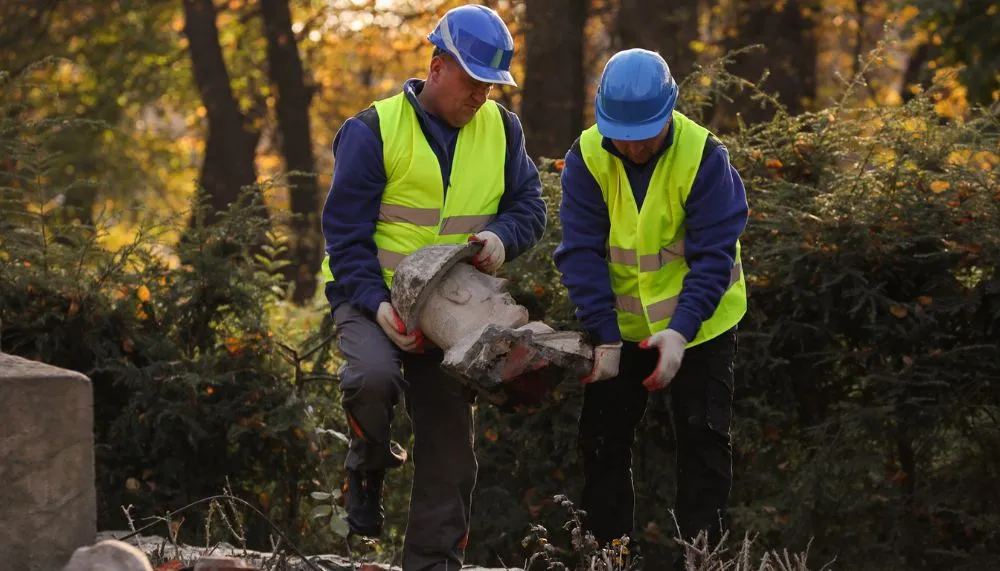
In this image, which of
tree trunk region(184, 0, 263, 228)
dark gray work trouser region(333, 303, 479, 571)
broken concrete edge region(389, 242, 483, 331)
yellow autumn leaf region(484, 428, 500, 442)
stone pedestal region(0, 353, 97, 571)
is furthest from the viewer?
tree trunk region(184, 0, 263, 228)

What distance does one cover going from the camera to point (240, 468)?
6824mm

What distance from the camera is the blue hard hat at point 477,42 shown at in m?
4.62

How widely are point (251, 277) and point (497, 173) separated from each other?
7.99 ft

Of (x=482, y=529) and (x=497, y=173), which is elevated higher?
(x=497, y=173)

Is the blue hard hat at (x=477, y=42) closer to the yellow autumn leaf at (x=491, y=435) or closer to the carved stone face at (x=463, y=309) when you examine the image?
the carved stone face at (x=463, y=309)

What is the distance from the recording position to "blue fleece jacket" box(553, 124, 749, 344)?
15.5 feet

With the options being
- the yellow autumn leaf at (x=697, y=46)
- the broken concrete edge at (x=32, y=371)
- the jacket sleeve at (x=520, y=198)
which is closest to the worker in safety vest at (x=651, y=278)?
the jacket sleeve at (x=520, y=198)

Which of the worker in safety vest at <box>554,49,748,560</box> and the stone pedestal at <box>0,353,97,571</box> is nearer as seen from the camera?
the stone pedestal at <box>0,353,97,571</box>

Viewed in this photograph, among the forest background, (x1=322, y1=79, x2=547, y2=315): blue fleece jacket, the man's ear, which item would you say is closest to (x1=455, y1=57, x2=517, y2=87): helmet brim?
the man's ear

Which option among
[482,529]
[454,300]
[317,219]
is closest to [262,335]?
[482,529]

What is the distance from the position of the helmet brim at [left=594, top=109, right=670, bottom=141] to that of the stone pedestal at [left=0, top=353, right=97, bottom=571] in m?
1.80

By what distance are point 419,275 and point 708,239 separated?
0.99m

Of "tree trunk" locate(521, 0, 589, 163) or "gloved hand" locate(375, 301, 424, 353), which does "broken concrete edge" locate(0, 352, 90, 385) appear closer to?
"gloved hand" locate(375, 301, 424, 353)

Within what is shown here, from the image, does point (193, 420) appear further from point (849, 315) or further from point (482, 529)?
point (849, 315)
